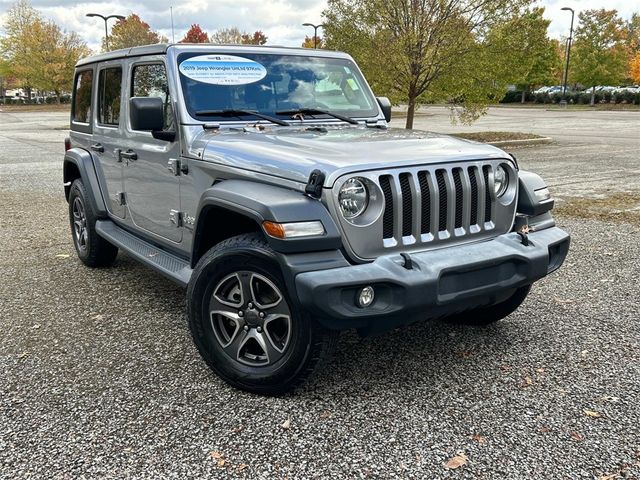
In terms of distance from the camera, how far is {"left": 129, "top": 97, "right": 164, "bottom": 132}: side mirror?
368 centimetres

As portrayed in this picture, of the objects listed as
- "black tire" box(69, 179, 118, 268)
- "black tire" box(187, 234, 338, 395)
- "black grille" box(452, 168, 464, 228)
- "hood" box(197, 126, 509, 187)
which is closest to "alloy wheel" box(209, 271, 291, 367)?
"black tire" box(187, 234, 338, 395)

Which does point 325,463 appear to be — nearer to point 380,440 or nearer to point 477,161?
point 380,440

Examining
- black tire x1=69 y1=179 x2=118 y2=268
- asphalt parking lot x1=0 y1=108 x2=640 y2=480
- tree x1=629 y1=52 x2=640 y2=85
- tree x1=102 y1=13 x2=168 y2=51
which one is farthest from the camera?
tree x1=629 y1=52 x2=640 y2=85

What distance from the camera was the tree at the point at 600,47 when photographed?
4775cm

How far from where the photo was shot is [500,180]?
3.61 m

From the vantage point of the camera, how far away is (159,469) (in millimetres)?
2682

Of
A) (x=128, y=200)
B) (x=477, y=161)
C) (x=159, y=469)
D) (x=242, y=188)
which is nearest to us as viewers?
(x=159, y=469)

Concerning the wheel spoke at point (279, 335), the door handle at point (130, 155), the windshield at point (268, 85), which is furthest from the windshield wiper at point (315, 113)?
the wheel spoke at point (279, 335)

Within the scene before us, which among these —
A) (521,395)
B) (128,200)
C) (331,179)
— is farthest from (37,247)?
(521,395)

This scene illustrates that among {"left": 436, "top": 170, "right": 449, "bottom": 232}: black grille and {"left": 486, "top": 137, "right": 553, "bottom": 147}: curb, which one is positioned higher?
{"left": 436, "top": 170, "right": 449, "bottom": 232}: black grille

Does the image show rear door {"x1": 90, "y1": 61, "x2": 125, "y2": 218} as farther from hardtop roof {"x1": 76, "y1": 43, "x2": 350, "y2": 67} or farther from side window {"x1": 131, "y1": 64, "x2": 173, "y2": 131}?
side window {"x1": 131, "y1": 64, "x2": 173, "y2": 131}

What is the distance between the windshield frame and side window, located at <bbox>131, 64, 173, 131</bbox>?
121mm

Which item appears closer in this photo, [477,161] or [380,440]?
[380,440]

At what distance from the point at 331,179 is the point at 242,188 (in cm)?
54
